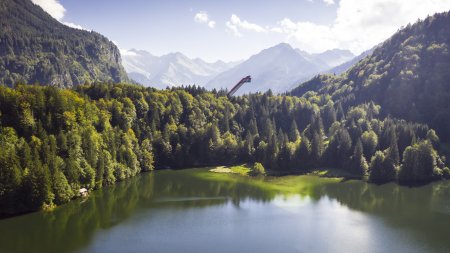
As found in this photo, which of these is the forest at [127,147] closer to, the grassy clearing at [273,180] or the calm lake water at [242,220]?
the calm lake water at [242,220]

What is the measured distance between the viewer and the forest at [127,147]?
106438 mm

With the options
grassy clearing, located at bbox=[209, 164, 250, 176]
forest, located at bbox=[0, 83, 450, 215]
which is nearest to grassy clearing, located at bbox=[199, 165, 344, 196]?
grassy clearing, located at bbox=[209, 164, 250, 176]

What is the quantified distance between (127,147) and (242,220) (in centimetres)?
7407

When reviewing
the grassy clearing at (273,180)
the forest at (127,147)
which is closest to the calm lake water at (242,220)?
the grassy clearing at (273,180)

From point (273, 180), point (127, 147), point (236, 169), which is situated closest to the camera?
point (273, 180)

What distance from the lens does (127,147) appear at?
160 meters

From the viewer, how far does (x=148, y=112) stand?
648ft

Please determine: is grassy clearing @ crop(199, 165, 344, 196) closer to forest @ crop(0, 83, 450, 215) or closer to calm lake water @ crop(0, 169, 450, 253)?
calm lake water @ crop(0, 169, 450, 253)

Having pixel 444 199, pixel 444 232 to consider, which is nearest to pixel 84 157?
pixel 444 232

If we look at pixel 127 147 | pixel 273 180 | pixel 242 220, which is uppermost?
pixel 127 147

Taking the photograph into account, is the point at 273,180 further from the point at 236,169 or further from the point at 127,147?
the point at 127,147

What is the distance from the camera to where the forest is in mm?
106438

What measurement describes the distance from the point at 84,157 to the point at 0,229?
41203mm

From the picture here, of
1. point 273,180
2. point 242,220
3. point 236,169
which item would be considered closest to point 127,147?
point 236,169
